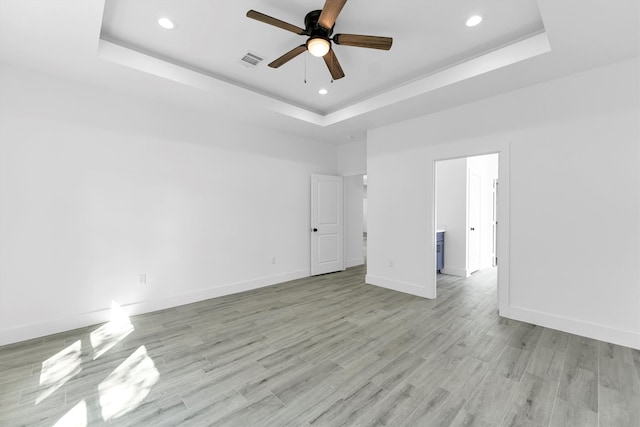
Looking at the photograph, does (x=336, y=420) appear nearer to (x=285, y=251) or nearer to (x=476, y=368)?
(x=476, y=368)

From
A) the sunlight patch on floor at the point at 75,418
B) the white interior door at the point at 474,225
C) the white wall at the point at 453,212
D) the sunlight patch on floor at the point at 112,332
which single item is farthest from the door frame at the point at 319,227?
the sunlight patch on floor at the point at 75,418

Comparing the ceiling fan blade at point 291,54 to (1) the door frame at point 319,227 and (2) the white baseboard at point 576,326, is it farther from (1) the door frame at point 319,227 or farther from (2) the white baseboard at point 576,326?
(2) the white baseboard at point 576,326

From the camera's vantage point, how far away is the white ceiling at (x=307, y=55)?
2.26 m

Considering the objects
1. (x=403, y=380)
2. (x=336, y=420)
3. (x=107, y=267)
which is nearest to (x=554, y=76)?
(x=403, y=380)

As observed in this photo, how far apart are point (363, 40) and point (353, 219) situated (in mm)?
4615

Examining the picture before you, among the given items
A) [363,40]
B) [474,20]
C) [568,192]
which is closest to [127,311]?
[363,40]

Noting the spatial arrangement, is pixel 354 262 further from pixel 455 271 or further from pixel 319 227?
pixel 455 271

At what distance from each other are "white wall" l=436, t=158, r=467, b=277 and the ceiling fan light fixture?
4.16 meters

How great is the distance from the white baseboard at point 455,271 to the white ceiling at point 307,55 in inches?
132

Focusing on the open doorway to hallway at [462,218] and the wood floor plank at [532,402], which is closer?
the wood floor plank at [532,402]

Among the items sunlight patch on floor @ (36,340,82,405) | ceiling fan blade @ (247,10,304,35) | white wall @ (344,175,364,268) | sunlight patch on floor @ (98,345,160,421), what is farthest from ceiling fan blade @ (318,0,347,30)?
white wall @ (344,175,364,268)

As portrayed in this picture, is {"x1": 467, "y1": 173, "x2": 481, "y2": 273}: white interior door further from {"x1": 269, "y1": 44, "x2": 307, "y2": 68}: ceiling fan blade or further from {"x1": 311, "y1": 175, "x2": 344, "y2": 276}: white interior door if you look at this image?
{"x1": 269, "y1": 44, "x2": 307, "y2": 68}: ceiling fan blade

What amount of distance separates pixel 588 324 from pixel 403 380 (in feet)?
7.70

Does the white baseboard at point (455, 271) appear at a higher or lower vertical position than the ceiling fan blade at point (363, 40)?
lower
